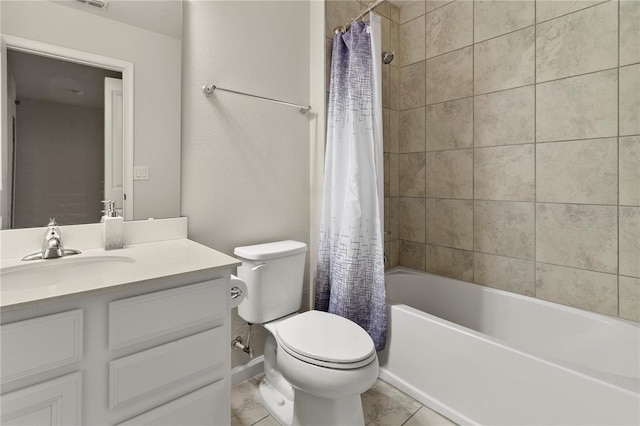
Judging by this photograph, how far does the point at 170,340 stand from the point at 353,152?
1190mm

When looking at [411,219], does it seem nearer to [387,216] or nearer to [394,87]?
[387,216]

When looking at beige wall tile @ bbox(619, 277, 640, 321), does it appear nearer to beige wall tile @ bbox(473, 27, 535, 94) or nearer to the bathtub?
the bathtub

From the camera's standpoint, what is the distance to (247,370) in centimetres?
180

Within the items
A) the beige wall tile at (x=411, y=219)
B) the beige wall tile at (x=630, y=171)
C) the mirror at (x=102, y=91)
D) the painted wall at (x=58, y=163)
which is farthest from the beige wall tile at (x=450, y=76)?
the painted wall at (x=58, y=163)

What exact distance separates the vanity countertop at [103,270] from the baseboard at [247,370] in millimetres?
855

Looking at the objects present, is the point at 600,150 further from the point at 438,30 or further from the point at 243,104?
the point at 243,104

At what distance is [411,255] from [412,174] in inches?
24.3

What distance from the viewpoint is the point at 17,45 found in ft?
3.81

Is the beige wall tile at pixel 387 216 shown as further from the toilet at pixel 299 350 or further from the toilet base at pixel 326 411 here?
the toilet base at pixel 326 411

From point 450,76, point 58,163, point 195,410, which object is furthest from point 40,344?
point 450,76

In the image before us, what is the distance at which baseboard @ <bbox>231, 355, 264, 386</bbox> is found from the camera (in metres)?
1.76

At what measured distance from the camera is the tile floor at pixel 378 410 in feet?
4.94

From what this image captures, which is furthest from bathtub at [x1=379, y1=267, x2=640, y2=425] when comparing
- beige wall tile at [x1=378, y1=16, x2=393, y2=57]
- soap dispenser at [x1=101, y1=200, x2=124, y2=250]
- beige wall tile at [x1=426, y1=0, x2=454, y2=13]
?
beige wall tile at [x1=426, y1=0, x2=454, y2=13]

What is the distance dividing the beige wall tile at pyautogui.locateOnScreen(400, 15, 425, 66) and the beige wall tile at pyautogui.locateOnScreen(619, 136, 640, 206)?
4.37 feet
